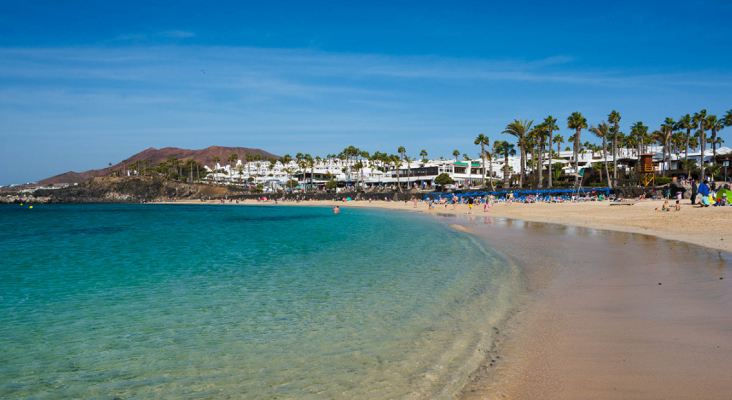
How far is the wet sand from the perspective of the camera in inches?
162

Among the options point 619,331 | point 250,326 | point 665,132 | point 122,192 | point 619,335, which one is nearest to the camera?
point 619,335

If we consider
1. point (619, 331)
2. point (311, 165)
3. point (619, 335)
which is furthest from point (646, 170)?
point (311, 165)

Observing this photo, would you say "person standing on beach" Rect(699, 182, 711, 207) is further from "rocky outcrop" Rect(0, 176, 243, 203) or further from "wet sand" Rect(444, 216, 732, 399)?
"rocky outcrop" Rect(0, 176, 243, 203)

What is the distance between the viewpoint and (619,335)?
18.5 ft

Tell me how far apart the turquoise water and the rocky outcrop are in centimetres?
11971

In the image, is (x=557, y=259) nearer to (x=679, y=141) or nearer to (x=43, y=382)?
(x=43, y=382)

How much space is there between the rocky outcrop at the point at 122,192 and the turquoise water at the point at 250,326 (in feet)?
393

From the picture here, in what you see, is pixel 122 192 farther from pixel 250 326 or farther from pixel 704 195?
pixel 250 326

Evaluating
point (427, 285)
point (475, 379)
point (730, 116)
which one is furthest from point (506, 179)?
Answer: point (475, 379)

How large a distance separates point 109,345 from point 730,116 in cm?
8564

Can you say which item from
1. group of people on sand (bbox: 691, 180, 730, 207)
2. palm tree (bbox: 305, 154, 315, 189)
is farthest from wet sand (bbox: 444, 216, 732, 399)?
palm tree (bbox: 305, 154, 315, 189)

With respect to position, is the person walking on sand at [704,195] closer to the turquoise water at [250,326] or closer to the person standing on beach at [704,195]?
the person standing on beach at [704,195]

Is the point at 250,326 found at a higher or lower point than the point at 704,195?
lower

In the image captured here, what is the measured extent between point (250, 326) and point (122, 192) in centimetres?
14140
